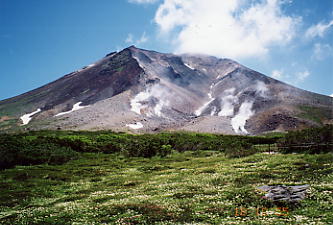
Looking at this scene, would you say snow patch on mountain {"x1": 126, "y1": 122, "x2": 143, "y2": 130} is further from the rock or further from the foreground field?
the rock

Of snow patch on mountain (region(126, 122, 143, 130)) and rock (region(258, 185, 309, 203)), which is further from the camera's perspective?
snow patch on mountain (region(126, 122, 143, 130))

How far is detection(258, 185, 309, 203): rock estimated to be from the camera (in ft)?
57.5

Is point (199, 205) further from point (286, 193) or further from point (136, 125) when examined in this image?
point (136, 125)

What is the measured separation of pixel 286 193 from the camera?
718 inches

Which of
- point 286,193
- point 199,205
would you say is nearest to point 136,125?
point 199,205

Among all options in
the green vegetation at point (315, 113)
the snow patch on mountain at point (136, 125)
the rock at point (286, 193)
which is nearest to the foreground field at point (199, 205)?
the rock at point (286, 193)

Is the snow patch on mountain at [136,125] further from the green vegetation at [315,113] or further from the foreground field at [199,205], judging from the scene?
the foreground field at [199,205]

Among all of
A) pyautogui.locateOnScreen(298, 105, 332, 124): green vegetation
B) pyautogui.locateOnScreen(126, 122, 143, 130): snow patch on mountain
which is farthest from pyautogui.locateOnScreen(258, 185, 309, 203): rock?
pyautogui.locateOnScreen(298, 105, 332, 124): green vegetation

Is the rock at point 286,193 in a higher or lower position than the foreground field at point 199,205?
higher

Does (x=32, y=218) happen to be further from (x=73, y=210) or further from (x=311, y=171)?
(x=311, y=171)

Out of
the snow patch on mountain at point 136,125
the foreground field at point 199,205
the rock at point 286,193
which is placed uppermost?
the snow patch on mountain at point 136,125

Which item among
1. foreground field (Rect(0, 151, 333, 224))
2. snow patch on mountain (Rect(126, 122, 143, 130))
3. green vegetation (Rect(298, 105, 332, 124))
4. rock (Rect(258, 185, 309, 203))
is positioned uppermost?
green vegetation (Rect(298, 105, 332, 124))

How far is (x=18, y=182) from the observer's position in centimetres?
3984

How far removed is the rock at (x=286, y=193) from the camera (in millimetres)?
17528
